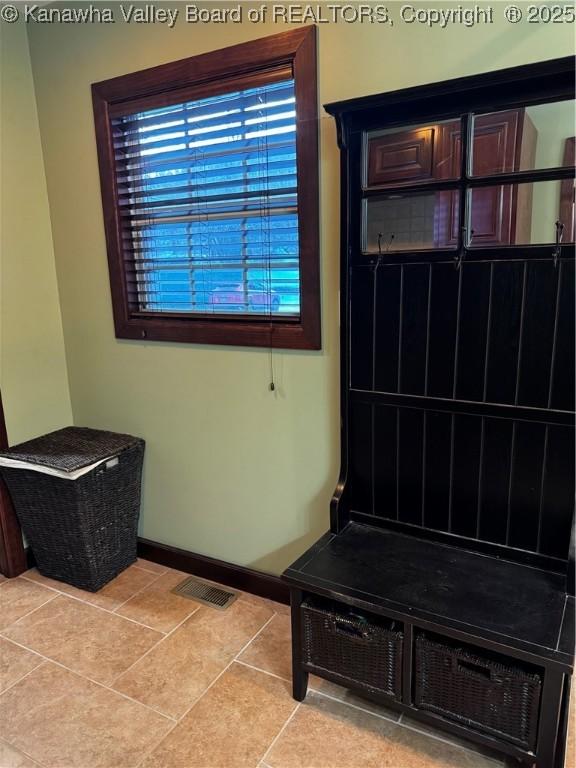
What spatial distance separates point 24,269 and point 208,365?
1037mm

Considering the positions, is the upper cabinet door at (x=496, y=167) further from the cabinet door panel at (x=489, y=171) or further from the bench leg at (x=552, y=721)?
the bench leg at (x=552, y=721)

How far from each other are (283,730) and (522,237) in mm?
1689

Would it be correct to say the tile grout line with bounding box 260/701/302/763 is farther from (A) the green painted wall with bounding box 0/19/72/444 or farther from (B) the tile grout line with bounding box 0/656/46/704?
(A) the green painted wall with bounding box 0/19/72/444

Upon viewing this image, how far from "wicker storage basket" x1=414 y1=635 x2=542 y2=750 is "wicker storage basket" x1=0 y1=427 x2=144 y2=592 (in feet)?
4.90

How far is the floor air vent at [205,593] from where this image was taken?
2334mm

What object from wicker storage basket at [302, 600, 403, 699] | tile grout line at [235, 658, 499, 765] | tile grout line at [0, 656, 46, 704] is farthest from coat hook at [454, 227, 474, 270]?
tile grout line at [0, 656, 46, 704]

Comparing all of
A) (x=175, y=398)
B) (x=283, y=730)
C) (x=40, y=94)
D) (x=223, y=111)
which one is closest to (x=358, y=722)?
(x=283, y=730)

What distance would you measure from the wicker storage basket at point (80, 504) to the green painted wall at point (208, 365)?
0.47 ft

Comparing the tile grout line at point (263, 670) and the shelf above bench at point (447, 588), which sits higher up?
the shelf above bench at point (447, 588)

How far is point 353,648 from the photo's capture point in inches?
64.6

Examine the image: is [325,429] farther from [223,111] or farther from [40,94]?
[40,94]

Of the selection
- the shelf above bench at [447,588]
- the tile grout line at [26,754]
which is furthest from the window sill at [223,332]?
the tile grout line at [26,754]

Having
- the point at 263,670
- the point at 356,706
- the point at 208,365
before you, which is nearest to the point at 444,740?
the point at 356,706

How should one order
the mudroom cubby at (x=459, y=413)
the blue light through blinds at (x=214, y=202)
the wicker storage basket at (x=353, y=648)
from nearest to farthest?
1. the mudroom cubby at (x=459, y=413)
2. the wicker storage basket at (x=353, y=648)
3. the blue light through blinds at (x=214, y=202)
